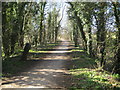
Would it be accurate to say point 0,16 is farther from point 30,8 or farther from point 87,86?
point 30,8

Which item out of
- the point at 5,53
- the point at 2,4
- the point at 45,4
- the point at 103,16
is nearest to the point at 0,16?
the point at 2,4

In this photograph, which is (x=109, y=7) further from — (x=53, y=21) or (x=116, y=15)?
(x=53, y=21)

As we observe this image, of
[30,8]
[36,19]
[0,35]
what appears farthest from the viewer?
[36,19]

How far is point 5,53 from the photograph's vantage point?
55.0 feet

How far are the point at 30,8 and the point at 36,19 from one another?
2.90 meters

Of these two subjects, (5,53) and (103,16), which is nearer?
(103,16)

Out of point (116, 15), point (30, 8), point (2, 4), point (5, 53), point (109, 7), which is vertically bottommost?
point (5, 53)

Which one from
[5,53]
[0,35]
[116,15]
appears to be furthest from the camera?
[5,53]

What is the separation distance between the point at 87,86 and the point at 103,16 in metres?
6.95

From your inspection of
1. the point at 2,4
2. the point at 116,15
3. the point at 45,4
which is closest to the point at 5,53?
the point at 2,4

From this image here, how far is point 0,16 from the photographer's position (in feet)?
47.2

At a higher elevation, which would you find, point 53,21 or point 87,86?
point 53,21

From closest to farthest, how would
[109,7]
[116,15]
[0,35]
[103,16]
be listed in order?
[116,15]
[109,7]
[103,16]
[0,35]

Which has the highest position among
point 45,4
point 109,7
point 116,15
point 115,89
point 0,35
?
point 45,4
